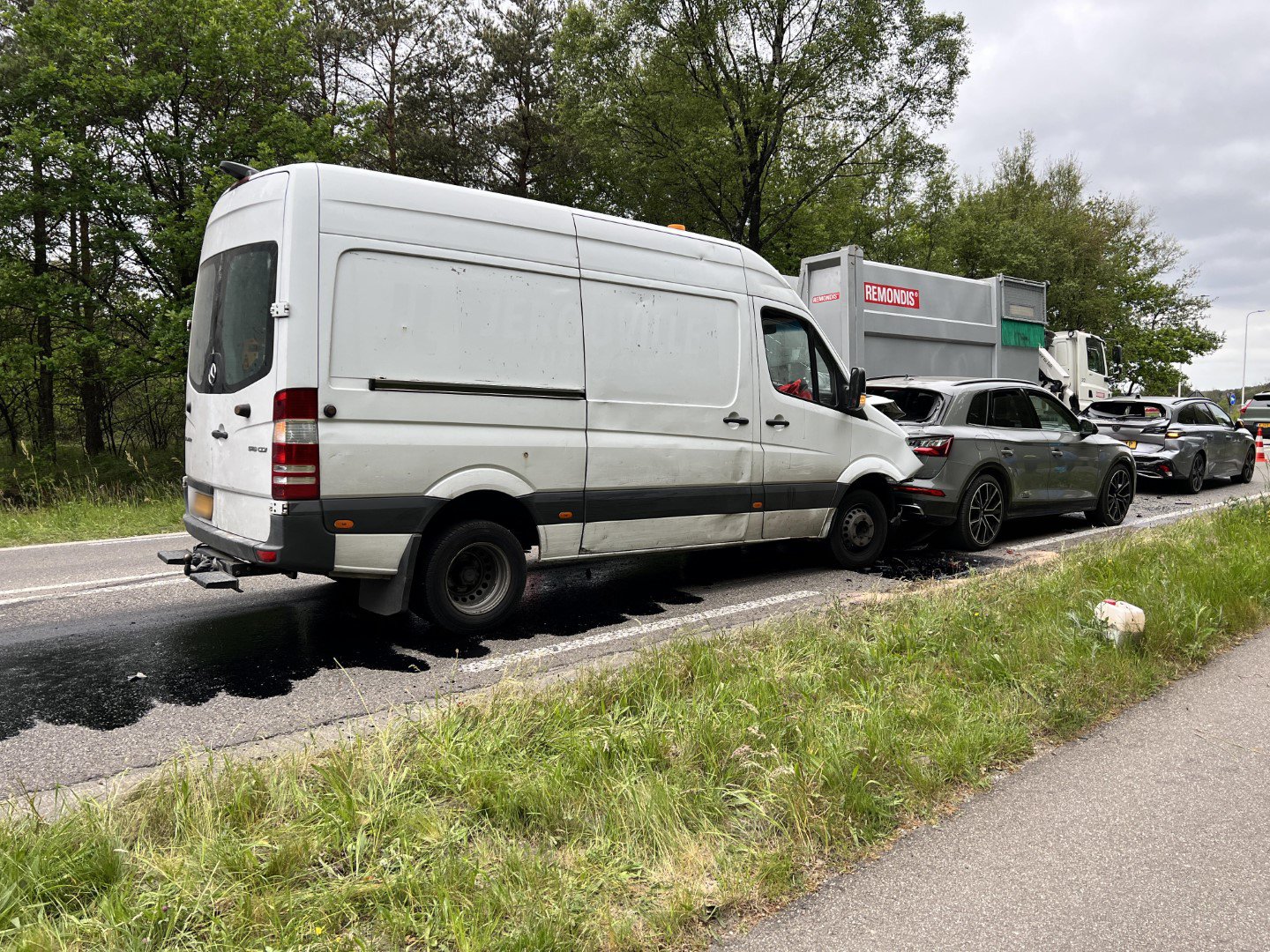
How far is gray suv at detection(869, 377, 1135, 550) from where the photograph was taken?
7926 mm

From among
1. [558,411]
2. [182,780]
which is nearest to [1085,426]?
[558,411]

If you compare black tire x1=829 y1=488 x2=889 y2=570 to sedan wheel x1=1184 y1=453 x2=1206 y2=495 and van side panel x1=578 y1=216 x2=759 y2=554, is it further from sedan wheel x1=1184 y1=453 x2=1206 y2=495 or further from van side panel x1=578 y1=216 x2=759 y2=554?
sedan wheel x1=1184 y1=453 x2=1206 y2=495

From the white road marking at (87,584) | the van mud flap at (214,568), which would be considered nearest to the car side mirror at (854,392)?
the van mud flap at (214,568)

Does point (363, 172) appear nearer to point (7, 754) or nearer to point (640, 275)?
point (640, 275)

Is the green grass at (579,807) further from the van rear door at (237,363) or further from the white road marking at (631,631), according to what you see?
the van rear door at (237,363)

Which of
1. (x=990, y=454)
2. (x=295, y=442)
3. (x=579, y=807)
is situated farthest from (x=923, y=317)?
(x=579, y=807)

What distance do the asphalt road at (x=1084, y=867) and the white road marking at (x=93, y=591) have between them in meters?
5.80

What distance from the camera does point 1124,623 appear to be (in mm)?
4422

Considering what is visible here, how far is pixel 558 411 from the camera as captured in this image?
17.4ft

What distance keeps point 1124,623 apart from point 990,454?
399 centimetres

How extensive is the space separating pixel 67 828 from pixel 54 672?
238 cm

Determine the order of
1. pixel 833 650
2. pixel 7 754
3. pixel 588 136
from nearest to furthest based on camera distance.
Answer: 1. pixel 7 754
2. pixel 833 650
3. pixel 588 136

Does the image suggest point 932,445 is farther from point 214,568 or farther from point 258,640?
point 214,568

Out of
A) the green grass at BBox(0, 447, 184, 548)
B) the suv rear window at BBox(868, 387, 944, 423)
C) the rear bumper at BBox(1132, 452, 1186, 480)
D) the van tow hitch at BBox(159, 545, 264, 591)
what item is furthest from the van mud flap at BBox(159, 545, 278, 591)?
the rear bumper at BBox(1132, 452, 1186, 480)
